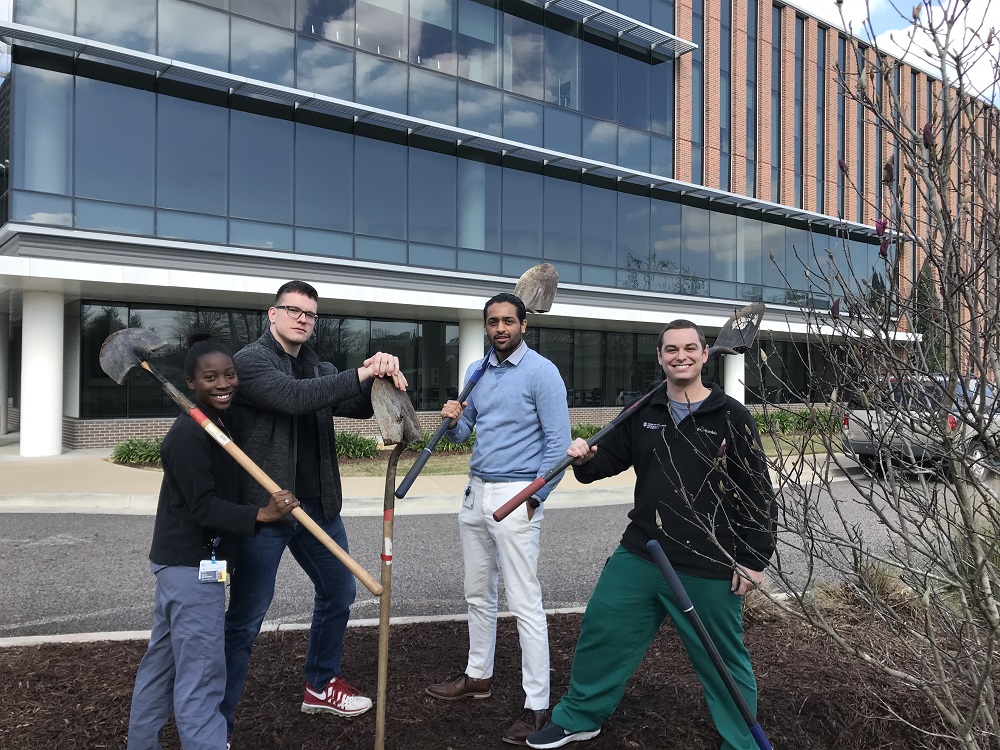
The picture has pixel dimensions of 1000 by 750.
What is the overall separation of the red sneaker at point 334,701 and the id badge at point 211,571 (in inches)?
37.2

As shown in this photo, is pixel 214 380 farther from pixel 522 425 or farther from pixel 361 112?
pixel 361 112

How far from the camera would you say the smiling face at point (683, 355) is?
3.00m

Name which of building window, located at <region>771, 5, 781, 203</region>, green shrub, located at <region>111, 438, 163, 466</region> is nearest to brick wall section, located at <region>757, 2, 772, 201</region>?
building window, located at <region>771, 5, 781, 203</region>

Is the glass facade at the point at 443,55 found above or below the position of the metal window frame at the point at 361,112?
above

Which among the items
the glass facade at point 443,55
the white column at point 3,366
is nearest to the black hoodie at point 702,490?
the glass facade at point 443,55

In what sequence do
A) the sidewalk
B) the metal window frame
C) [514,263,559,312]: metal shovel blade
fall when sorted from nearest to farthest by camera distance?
[514,263,559,312]: metal shovel blade
the sidewalk
the metal window frame

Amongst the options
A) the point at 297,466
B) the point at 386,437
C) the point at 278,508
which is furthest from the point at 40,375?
the point at 386,437

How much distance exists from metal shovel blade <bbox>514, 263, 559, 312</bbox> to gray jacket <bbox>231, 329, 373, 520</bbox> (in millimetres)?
1665

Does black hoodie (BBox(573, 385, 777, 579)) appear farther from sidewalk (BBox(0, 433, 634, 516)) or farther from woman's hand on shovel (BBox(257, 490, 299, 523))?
sidewalk (BBox(0, 433, 634, 516))

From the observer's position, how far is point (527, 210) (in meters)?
19.5

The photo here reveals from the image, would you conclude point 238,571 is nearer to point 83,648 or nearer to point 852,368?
point 83,648

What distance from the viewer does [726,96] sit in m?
24.9

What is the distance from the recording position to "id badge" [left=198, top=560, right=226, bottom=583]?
2.62 m

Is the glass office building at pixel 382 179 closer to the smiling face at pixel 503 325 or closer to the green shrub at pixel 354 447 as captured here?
the green shrub at pixel 354 447
